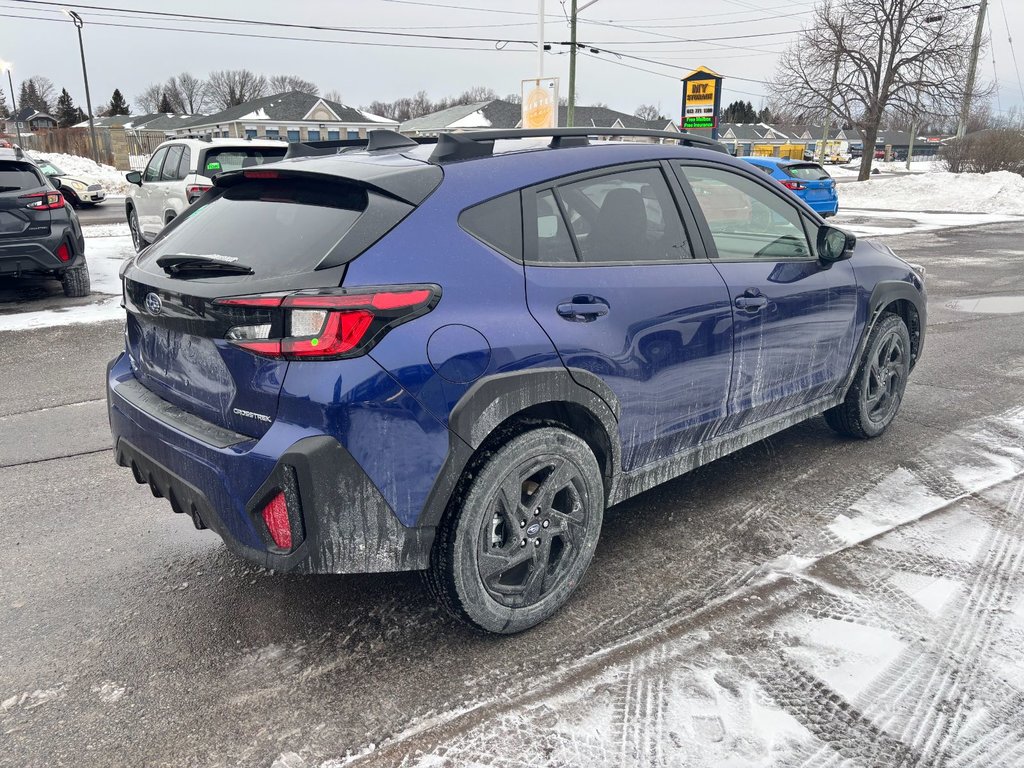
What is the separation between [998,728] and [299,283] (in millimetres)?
2415

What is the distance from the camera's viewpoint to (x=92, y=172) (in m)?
37.2

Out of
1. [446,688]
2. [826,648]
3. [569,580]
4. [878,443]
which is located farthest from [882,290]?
[446,688]

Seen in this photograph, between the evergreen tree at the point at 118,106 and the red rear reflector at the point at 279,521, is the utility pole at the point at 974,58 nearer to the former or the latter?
the red rear reflector at the point at 279,521

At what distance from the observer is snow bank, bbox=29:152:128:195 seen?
107ft

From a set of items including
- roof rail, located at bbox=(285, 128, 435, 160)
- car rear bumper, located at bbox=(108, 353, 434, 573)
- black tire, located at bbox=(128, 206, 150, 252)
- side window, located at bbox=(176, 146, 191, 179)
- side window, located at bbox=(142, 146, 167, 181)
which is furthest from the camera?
black tire, located at bbox=(128, 206, 150, 252)

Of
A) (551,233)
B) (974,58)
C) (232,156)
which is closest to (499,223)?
(551,233)

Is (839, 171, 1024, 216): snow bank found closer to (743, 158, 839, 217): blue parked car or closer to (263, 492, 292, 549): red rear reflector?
(743, 158, 839, 217): blue parked car

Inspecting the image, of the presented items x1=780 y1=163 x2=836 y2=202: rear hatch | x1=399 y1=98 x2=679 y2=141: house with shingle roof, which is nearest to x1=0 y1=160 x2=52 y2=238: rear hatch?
x1=780 y1=163 x2=836 y2=202: rear hatch

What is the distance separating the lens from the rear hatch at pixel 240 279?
230cm

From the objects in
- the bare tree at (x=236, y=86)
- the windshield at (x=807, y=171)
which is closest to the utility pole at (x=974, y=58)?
the windshield at (x=807, y=171)

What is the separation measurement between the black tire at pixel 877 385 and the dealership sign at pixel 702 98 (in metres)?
19.7

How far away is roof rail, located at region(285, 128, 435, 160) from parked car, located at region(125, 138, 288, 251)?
6829mm

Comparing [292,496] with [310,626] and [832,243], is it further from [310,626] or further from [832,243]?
[832,243]

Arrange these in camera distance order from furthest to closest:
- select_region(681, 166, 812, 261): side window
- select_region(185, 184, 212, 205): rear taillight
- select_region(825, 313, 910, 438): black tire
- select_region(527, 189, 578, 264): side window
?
select_region(185, 184, 212, 205): rear taillight
select_region(825, 313, 910, 438): black tire
select_region(681, 166, 812, 261): side window
select_region(527, 189, 578, 264): side window
